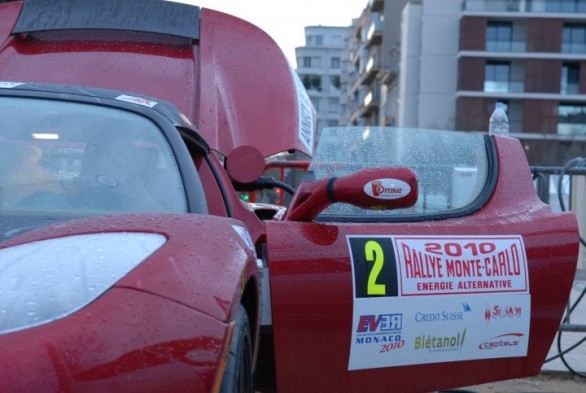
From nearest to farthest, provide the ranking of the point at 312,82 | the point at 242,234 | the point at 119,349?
the point at 119,349 → the point at 242,234 → the point at 312,82

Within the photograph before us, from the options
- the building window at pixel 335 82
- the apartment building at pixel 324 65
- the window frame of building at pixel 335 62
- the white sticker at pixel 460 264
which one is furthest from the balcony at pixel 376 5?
the white sticker at pixel 460 264

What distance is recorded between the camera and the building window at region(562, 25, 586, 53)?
68812 mm

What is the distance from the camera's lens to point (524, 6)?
6831 cm

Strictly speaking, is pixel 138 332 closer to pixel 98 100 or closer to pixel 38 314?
pixel 38 314

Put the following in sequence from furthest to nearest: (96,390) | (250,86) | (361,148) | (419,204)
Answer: (250,86)
(361,148)
(419,204)
(96,390)

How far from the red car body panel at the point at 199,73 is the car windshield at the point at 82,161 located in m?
1.90

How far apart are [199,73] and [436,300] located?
2.33 m

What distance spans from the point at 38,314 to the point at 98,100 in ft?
4.67

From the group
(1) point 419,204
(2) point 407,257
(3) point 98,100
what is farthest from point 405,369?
(3) point 98,100

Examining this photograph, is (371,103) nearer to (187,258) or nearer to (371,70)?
(371,70)

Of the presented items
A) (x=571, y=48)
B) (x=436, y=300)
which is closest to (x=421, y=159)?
(x=436, y=300)

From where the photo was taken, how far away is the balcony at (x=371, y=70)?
286 feet

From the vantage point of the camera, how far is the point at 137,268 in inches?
89.5

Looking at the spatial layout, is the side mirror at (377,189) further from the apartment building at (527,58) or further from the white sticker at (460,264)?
the apartment building at (527,58)
